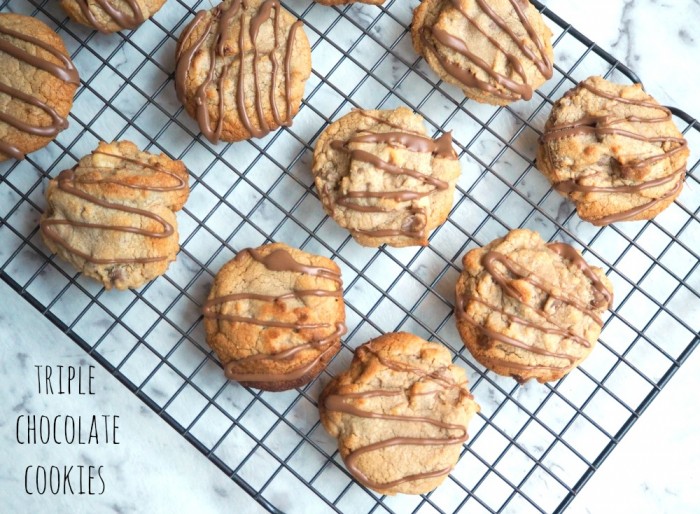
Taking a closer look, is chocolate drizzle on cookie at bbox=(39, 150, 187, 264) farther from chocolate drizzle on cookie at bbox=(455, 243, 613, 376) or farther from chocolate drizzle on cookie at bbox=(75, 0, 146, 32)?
chocolate drizzle on cookie at bbox=(455, 243, 613, 376)

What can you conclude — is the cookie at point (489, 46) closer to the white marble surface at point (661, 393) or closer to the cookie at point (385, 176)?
the cookie at point (385, 176)

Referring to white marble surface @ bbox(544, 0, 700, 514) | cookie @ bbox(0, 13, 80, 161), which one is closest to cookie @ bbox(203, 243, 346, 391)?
cookie @ bbox(0, 13, 80, 161)

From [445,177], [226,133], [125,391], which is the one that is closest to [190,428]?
[125,391]

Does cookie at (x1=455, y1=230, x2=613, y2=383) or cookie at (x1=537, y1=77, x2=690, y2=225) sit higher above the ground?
cookie at (x1=537, y1=77, x2=690, y2=225)

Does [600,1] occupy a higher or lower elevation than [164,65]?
higher

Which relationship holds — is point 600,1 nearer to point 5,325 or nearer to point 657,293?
point 657,293

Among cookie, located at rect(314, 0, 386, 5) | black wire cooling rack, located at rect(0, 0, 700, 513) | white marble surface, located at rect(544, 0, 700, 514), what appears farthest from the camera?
white marble surface, located at rect(544, 0, 700, 514)
